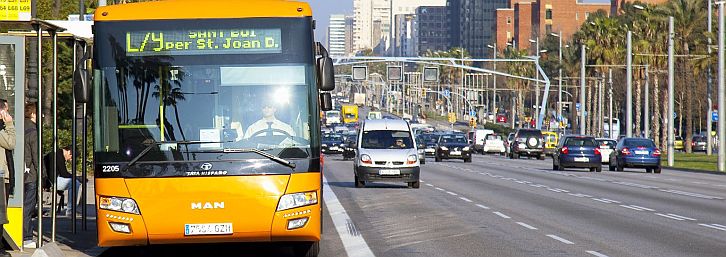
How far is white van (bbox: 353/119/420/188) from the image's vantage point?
35.8 meters

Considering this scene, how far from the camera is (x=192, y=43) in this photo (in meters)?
15.5

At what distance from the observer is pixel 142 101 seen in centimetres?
1546

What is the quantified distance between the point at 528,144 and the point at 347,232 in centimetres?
6253

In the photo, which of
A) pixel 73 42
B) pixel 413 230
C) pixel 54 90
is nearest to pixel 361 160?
pixel 413 230

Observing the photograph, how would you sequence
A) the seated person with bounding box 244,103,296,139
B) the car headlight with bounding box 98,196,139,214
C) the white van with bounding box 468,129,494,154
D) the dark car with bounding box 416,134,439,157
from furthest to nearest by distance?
the white van with bounding box 468,129,494,154, the dark car with bounding box 416,134,439,157, the seated person with bounding box 244,103,296,139, the car headlight with bounding box 98,196,139,214

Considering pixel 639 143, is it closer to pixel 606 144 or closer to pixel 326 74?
pixel 606 144

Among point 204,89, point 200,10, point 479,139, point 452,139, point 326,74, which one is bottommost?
point 479,139

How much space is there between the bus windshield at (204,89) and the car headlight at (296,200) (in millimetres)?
428

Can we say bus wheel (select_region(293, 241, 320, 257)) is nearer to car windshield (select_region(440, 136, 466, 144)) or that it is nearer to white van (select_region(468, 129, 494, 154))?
car windshield (select_region(440, 136, 466, 144))

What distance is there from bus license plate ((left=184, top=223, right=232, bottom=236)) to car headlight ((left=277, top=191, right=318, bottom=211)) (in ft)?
2.03

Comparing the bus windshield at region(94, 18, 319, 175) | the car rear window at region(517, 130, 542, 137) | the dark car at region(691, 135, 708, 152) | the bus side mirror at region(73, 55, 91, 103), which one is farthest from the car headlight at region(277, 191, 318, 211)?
the dark car at region(691, 135, 708, 152)

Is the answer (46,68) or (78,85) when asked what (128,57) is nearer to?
(78,85)

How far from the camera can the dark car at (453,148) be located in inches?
2785

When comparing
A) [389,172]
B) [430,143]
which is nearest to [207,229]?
[389,172]
